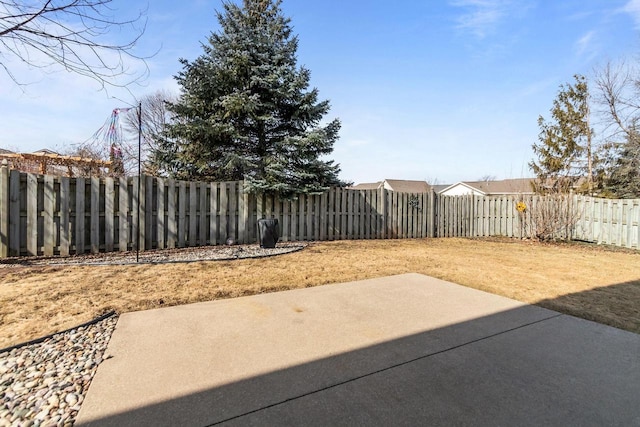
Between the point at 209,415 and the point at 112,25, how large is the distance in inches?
149

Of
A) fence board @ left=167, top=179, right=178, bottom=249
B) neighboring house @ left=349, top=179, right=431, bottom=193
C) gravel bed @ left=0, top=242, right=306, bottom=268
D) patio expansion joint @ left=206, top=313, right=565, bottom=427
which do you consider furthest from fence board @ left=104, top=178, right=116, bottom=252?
neighboring house @ left=349, top=179, right=431, bottom=193

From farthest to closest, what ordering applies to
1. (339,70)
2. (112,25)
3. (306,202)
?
(339,70) → (306,202) → (112,25)

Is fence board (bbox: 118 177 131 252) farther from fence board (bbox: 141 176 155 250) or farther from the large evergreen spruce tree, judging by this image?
the large evergreen spruce tree

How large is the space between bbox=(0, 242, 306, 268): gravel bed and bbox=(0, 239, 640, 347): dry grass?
0.37 meters

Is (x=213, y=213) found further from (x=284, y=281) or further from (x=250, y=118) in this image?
(x=284, y=281)

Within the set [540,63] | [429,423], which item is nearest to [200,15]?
[429,423]

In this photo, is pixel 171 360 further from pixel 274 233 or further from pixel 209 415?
pixel 274 233

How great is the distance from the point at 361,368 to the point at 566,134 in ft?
69.6

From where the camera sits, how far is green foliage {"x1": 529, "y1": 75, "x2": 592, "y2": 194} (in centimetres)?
1727

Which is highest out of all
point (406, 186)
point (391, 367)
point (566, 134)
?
point (566, 134)

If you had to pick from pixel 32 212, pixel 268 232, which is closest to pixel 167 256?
pixel 268 232

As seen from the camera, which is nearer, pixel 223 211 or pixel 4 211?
pixel 4 211

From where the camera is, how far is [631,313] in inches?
136

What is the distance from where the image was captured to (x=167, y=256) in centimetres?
595
